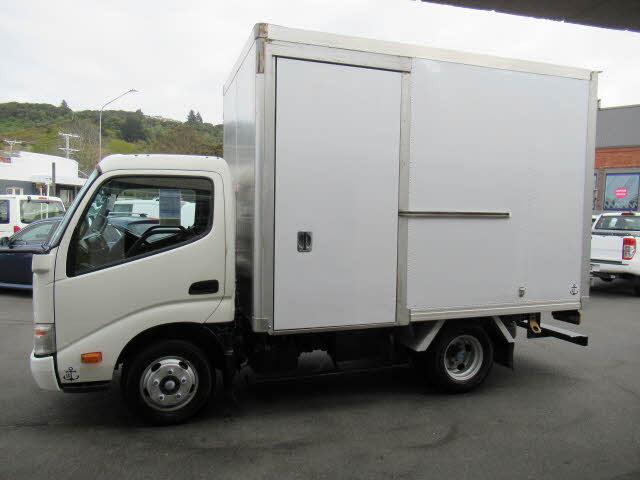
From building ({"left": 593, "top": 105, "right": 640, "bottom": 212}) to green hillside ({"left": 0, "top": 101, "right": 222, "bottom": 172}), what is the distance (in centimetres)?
2892

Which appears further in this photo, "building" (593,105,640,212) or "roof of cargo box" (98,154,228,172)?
"building" (593,105,640,212)

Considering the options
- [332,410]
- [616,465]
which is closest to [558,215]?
[616,465]

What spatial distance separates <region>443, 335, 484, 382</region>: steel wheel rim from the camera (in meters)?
5.37

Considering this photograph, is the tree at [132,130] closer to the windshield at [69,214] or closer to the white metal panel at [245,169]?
the white metal panel at [245,169]

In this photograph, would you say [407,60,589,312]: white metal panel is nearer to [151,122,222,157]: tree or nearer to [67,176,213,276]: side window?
[67,176,213,276]: side window

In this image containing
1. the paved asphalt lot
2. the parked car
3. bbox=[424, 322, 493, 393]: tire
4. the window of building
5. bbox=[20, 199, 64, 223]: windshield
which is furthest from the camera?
the window of building

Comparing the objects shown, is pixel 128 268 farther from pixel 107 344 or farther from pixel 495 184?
pixel 495 184

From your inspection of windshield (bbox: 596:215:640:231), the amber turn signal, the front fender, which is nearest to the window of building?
windshield (bbox: 596:215:640:231)

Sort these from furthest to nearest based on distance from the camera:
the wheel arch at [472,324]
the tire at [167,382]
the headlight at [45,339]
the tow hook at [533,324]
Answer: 1. the tow hook at [533,324]
2. the wheel arch at [472,324]
3. the tire at [167,382]
4. the headlight at [45,339]

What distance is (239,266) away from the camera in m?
5.04

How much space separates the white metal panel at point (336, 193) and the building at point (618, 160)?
25.8m

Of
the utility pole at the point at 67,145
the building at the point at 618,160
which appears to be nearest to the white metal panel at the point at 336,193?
the building at the point at 618,160

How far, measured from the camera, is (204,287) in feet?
14.5

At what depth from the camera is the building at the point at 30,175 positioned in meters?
39.7
